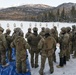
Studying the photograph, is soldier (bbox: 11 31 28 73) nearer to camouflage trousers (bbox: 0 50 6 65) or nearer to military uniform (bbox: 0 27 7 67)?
military uniform (bbox: 0 27 7 67)

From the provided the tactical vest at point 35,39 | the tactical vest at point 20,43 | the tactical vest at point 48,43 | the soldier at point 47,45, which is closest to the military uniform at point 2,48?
the tactical vest at point 20,43

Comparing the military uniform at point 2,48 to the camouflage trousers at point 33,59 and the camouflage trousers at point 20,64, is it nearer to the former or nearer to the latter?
the camouflage trousers at point 20,64

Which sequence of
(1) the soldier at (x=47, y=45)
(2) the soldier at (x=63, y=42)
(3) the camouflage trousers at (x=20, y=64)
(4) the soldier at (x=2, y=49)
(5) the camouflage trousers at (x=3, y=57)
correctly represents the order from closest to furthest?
(1) the soldier at (x=47, y=45) < (3) the camouflage trousers at (x=20, y=64) < (2) the soldier at (x=63, y=42) < (4) the soldier at (x=2, y=49) < (5) the camouflage trousers at (x=3, y=57)

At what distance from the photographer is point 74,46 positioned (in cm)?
1023

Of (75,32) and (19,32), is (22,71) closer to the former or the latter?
(19,32)

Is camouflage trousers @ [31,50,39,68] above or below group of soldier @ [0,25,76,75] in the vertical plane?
below

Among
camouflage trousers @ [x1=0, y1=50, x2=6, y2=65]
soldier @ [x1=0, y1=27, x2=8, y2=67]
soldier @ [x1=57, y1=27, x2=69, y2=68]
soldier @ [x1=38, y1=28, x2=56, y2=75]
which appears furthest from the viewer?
camouflage trousers @ [x1=0, y1=50, x2=6, y2=65]

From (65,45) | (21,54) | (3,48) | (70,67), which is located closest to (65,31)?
(65,45)

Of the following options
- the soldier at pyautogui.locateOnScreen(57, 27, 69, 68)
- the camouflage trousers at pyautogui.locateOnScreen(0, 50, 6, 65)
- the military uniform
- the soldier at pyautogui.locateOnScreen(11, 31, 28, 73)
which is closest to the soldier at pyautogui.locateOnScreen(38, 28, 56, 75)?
the soldier at pyautogui.locateOnScreen(11, 31, 28, 73)

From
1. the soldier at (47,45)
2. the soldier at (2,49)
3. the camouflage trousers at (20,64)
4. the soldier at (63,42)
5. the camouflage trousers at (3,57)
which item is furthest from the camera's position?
the camouflage trousers at (3,57)

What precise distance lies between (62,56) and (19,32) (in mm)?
2161

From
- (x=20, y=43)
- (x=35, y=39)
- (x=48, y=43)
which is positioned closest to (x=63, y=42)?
(x=48, y=43)

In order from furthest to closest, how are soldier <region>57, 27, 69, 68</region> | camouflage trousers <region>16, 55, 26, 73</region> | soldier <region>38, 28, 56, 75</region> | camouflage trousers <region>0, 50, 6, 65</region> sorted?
camouflage trousers <region>0, 50, 6, 65</region>
soldier <region>57, 27, 69, 68</region>
camouflage trousers <region>16, 55, 26, 73</region>
soldier <region>38, 28, 56, 75</region>

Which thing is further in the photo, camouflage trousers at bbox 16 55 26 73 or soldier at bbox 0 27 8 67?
soldier at bbox 0 27 8 67
